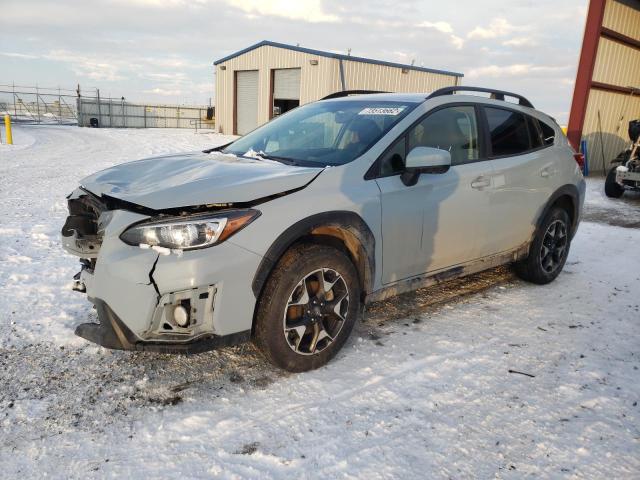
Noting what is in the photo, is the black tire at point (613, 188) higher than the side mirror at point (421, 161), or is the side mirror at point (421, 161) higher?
the side mirror at point (421, 161)

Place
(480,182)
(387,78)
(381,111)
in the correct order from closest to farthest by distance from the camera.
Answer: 1. (381,111)
2. (480,182)
3. (387,78)

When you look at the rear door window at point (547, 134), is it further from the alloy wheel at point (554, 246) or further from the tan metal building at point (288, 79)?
the tan metal building at point (288, 79)

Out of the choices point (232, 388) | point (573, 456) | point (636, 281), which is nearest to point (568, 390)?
point (573, 456)

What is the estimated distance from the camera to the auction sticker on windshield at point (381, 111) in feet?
11.7

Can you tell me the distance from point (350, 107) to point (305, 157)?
0.79 metres

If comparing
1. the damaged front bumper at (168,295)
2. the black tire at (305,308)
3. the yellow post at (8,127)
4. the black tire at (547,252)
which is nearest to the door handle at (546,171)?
the black tire at (547,252)

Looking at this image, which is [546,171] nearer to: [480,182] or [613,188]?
[480,182]

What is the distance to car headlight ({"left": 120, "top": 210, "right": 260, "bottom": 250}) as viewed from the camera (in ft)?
8.18

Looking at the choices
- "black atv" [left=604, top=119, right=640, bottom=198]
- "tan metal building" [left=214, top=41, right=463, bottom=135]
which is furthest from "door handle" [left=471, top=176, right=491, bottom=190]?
"tan metal building" [left=214, top=41, right=463, bottom=135]

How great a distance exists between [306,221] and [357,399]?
3.41ft

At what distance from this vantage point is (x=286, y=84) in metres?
23.5

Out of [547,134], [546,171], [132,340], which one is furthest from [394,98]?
[132,340]

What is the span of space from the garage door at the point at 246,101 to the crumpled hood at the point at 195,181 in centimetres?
2260

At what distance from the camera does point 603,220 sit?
865cm
